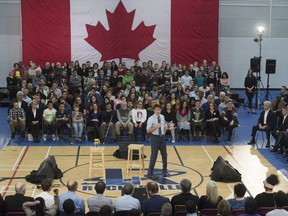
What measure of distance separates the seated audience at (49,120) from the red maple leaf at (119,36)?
7582mm

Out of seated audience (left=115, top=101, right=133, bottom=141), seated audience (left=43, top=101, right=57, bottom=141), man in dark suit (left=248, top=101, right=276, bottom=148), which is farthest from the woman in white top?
man in dark suit (left=248, top=101, right=276, bottom=148)

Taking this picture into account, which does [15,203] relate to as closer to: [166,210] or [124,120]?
[166,210]

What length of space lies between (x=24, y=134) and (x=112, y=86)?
5312 mm

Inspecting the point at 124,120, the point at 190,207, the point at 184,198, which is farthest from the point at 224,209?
the point at 124,120

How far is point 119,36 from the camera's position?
23.6 m

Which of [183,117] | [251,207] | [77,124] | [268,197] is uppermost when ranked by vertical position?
[183,117]

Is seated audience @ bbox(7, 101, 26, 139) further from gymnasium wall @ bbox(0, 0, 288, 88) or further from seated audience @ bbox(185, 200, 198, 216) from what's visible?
seated audience @ bbox(185, 200, 198, 216)

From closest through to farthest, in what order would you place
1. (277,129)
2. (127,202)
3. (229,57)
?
(127,202) → (277,129) → (229,57)

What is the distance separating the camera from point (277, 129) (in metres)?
15.9

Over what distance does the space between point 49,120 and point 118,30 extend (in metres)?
8.48

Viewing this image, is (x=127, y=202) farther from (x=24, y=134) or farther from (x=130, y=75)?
(x=130, y=75)

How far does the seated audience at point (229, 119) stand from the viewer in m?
16.5

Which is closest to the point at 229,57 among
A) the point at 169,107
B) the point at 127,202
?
the point at 169,107

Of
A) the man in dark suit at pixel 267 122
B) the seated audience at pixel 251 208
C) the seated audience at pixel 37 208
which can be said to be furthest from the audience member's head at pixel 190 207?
the man in dark suit at pixel 267 122
